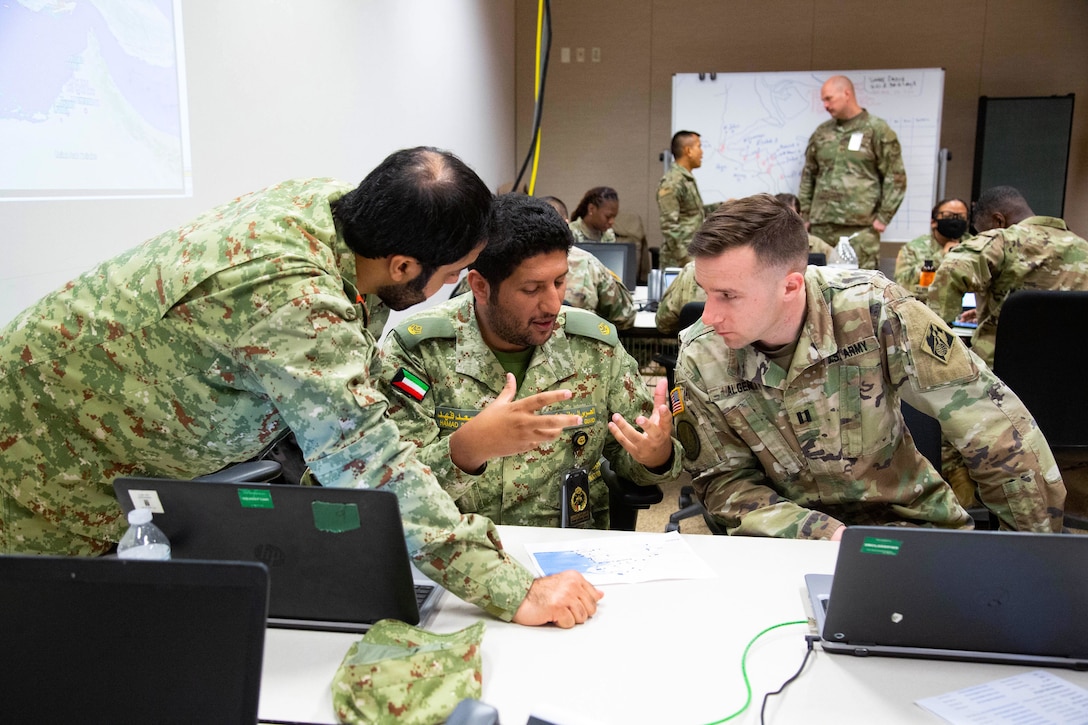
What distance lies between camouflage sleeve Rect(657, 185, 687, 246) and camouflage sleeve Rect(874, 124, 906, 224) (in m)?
1.45

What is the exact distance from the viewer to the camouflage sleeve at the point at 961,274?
10.6ft

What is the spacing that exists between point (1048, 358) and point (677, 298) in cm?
129

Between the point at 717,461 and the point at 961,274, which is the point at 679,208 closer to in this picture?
the point at 961,274

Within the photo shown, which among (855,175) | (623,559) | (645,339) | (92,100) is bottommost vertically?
(645,339)

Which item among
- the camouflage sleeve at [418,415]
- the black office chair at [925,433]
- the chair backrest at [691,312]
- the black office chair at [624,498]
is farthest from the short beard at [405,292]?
the chair backrest at [691,312]

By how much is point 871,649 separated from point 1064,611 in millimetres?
236

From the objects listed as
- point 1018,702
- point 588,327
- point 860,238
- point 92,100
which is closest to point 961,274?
point 588,327

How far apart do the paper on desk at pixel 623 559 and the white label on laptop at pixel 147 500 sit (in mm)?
584

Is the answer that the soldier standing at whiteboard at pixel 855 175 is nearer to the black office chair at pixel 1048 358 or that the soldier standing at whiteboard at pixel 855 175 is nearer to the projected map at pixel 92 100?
the black office chair at pixel 1048 358

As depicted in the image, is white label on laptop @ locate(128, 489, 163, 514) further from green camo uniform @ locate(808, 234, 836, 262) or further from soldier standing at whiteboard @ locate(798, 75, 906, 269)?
soldier standing at whiteboard @ locate(798, 75, 906, 269)

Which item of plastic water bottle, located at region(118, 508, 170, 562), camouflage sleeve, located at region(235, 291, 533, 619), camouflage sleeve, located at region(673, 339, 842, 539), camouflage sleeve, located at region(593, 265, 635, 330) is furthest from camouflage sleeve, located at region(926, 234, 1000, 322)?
plastic water bottle, located at region(118, 508, 170, 562)

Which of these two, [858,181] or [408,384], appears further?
[858,181]

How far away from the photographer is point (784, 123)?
21.1ft

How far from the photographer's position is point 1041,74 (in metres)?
6.50
